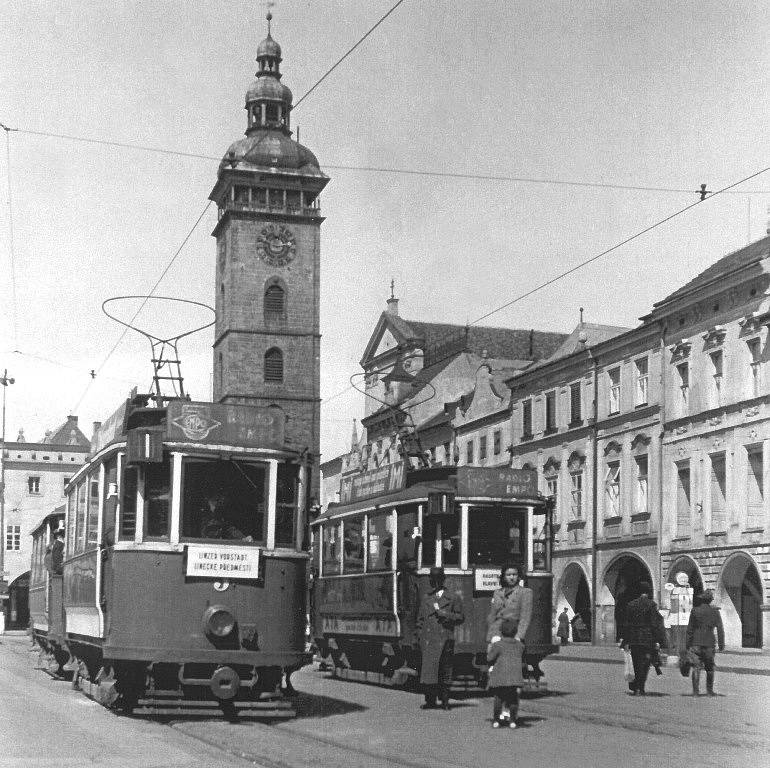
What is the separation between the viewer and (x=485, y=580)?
21.2 meters

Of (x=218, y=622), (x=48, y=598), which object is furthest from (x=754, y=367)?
(x=218, y=622)

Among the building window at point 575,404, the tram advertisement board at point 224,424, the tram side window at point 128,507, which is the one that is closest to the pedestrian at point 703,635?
the tram advertisement board at point 224,424

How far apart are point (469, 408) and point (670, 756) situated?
172 feet

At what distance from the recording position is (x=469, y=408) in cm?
6512

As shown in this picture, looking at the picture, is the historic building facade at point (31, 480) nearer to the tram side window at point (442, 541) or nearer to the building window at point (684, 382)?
the building window at point (684, 382)

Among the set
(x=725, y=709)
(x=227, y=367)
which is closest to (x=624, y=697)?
(x=725, y=709)

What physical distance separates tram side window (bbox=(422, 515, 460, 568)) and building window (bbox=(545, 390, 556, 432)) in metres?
34.5

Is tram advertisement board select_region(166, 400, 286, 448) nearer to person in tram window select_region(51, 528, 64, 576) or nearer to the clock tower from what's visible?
person in tram window select_region(51, 528, 64, 576)

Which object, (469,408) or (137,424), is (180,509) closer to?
(137,424)

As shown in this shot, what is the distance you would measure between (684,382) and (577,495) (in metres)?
8.71

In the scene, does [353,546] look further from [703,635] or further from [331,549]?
[703,635]

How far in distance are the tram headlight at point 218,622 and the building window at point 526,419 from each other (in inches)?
1691

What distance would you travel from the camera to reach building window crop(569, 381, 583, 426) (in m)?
53.4

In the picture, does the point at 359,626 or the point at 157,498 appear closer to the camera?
the point at 157,498
